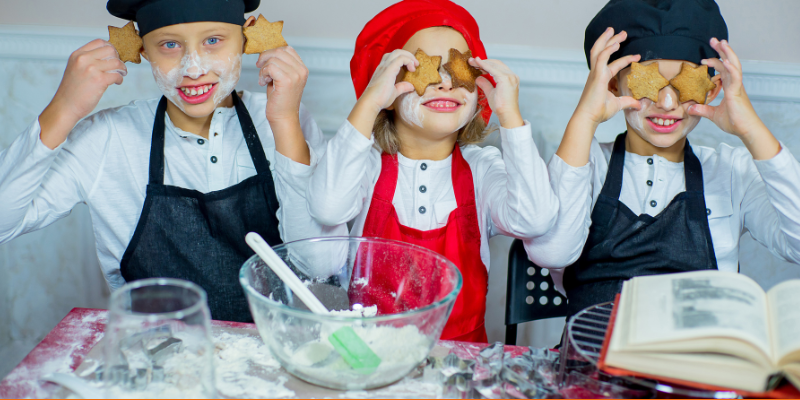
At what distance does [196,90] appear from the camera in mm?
1481

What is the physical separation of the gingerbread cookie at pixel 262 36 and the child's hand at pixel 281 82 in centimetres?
3

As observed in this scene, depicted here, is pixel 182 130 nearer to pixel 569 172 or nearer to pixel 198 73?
pixel 198 73

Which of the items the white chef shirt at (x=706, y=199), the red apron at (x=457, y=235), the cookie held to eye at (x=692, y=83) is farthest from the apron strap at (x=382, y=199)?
the cookie held to eye at (x=692, y=83)

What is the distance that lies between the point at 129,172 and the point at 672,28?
4.38ft

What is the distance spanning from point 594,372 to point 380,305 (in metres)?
0.42

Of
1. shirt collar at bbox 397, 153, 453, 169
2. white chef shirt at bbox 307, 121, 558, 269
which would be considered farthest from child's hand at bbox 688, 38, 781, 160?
shirt collar at bbox 397, 153, 453, 169

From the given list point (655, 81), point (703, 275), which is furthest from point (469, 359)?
point (655, 81)

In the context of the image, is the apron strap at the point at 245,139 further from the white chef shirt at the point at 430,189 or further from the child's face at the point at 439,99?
the child's face at the point at 439,99

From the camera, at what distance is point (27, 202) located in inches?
54.9

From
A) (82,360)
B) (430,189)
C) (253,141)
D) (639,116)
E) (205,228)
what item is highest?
(639,116)

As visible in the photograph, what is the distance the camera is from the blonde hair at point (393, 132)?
5.32ft

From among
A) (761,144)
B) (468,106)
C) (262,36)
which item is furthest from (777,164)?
(262,36)

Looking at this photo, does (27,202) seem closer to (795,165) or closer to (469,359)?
Answer: (469,359)

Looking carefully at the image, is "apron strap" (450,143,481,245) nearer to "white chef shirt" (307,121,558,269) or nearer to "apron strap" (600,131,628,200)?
"white chef shirt" (307,121,558,269)
